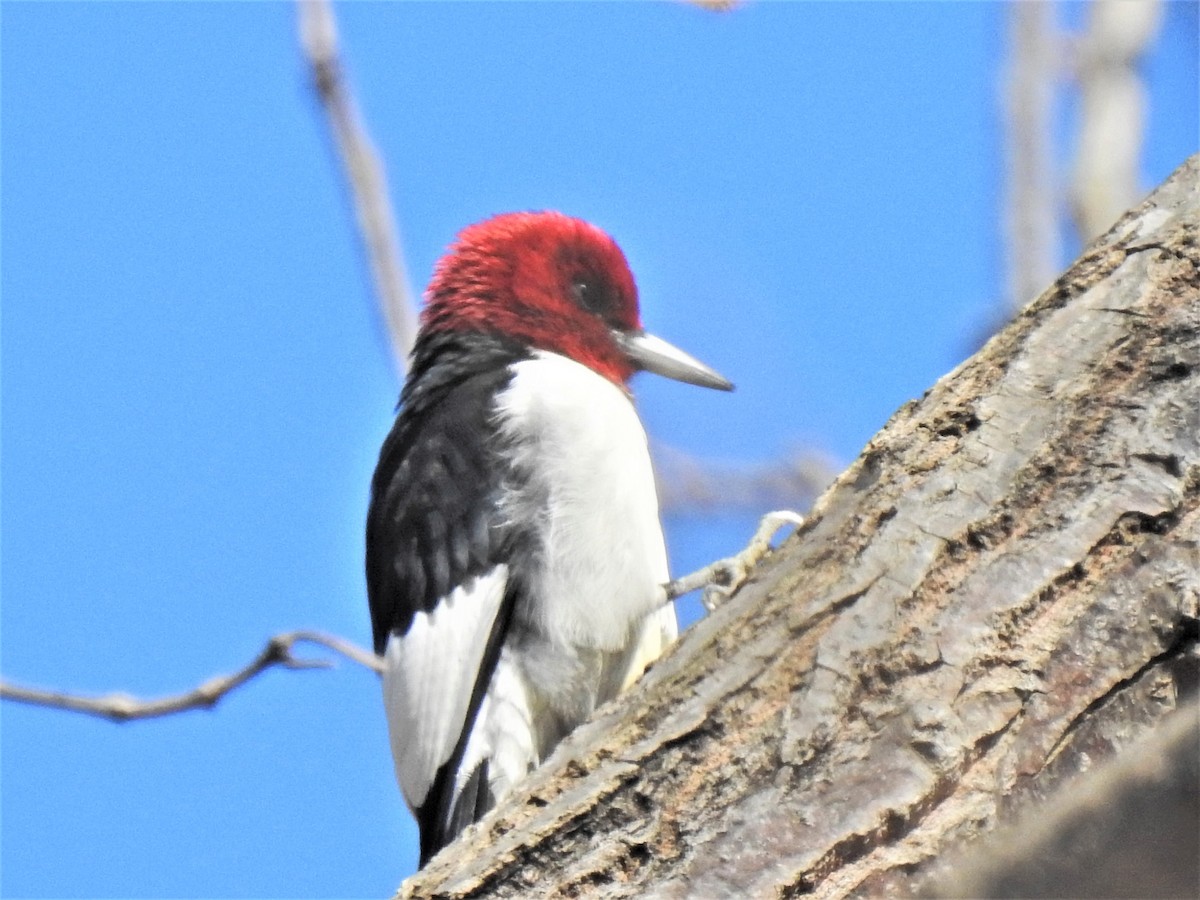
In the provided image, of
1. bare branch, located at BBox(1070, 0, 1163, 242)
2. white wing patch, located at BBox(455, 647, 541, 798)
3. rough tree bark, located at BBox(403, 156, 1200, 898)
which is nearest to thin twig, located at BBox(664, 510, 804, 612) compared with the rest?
white wing patch, located at BBox(455, 647, 541, 798)

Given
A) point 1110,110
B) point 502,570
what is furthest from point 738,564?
point 1110,110

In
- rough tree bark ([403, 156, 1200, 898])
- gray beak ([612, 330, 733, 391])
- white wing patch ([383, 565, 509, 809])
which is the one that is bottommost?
rough tree bark ([403, 156, 1200, 898])

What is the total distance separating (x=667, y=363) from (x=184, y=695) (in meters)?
1.99

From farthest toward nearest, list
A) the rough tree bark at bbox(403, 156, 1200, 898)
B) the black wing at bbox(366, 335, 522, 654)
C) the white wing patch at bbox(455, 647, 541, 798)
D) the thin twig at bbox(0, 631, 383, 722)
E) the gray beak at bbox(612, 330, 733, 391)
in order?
the gray beak at bbox(612, 330, 733, 391) → the black wing at bbox(366, 335, 522, 654) → the white wing patch at bbox(455, 647, 541, 798) → the thin twig at bbox(0, 631, 383, 722) → the rough tree bark at bbox(403, 156, 1200, 898)

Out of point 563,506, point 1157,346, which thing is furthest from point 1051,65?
point 1157,346

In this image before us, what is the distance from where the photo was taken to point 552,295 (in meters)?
4.72

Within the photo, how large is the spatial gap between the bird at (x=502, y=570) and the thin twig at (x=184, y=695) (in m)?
0.48

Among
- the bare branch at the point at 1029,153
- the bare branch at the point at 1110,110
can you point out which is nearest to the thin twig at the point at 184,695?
the bare branch at the point at 1029,153

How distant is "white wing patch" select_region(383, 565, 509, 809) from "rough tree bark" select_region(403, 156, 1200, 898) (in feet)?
3.75

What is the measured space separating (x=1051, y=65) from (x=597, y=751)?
5.49m

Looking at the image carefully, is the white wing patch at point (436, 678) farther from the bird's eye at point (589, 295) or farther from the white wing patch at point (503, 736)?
the bird's eye at point (589, 295)

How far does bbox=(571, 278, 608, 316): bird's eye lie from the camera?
15.6 ft

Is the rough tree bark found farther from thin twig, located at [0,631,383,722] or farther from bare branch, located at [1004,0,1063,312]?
bare branch, located at [1004,0,1063,312]

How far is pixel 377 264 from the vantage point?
165 inches
